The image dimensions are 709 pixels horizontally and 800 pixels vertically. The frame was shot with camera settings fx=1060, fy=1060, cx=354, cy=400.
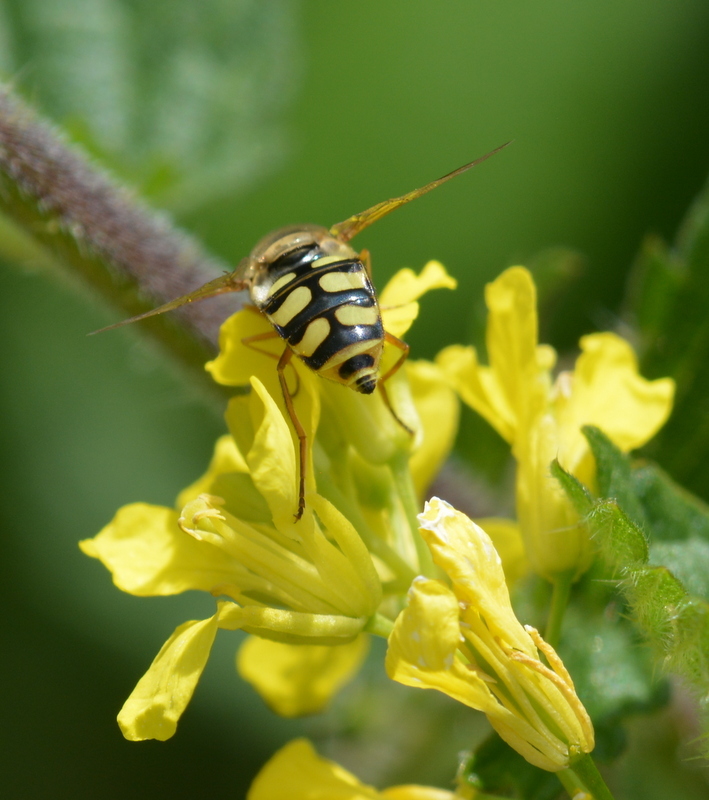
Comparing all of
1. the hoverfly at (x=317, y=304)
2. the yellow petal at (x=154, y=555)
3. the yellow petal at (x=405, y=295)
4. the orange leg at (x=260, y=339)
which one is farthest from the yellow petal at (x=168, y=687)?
the yellow petal at (x=405, y=295)

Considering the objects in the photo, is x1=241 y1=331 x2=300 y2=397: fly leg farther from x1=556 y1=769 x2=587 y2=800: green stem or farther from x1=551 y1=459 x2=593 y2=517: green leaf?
x1=556 y1=769 x2=587 y2=800: green stem

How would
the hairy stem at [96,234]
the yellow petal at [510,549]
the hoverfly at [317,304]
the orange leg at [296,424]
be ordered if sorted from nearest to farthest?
the orange leg at [296,424]
the hoverfly at [317,304]
the hairy stem at [96,234]
the yellow petal at [510,549]

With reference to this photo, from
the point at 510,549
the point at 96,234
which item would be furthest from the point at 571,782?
the point at 96,234

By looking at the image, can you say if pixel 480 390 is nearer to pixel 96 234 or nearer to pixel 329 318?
pixel 329 318

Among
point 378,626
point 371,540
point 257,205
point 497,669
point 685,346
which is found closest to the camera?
point 497,669

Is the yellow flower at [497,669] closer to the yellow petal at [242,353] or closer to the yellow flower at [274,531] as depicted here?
the yellow flower at [274,531]

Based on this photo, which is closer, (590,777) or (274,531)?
(590,777)
